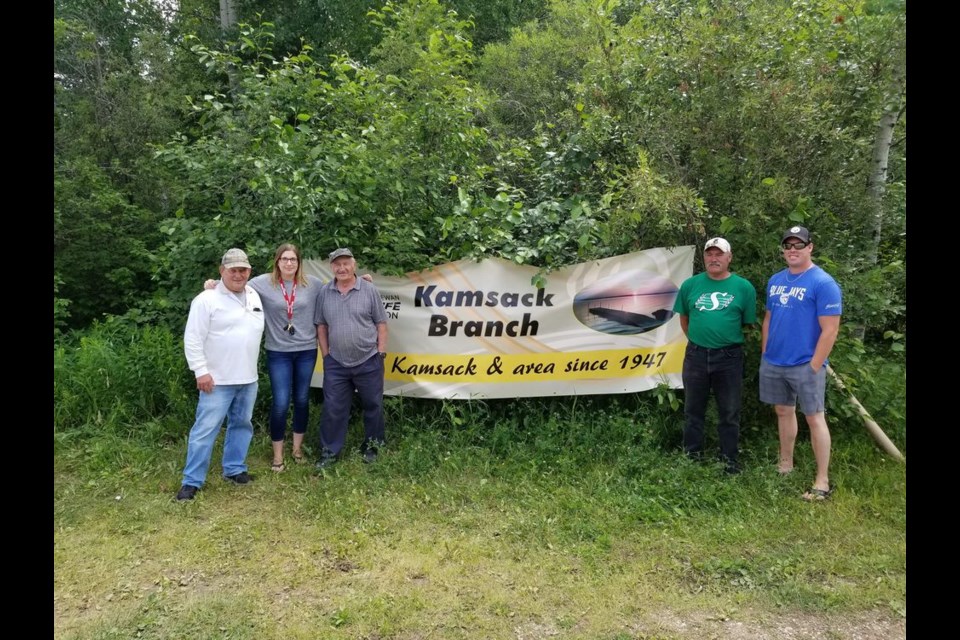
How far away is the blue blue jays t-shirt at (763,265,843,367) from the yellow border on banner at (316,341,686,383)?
3.22ft

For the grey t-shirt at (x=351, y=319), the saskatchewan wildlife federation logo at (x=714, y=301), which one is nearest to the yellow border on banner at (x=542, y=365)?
the grey t-shirt at (x=351, y=319)

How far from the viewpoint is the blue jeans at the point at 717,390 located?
4422 millimetres

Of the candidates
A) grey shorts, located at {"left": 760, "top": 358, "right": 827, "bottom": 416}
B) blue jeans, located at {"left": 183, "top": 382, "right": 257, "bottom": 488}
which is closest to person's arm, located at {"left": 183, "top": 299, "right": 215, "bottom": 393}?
blue jeans, located at {"left": 183, "top": 382, "right": 257, "bottom": 488}

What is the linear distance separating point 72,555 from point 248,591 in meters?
1.23

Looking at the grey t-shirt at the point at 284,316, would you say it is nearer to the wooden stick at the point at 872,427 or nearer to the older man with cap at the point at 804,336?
the older man with cap at the point at 804,336

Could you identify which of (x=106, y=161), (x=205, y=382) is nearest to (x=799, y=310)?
(x=205, y=382)

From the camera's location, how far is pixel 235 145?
5348 millimetres

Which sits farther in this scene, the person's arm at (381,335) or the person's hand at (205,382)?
the person's arm at (381,335)

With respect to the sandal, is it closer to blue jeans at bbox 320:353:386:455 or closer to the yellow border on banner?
the yellow border on banner

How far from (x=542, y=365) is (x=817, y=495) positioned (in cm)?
217

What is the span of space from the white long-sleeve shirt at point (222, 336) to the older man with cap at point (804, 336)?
3641mm

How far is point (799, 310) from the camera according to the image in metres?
4.09

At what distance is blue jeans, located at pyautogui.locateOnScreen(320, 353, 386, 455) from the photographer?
187 inches

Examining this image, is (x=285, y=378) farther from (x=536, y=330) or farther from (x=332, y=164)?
(x=536, y=330)
